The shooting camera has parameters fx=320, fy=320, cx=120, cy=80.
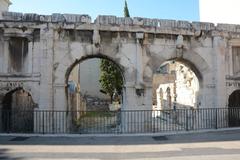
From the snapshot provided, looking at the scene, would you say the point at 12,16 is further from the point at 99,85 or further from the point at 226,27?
the point at 99,85

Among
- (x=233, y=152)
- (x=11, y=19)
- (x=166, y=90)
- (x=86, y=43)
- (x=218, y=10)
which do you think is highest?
(x=218, y=10)

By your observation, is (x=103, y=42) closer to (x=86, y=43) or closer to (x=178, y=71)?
(x=86, y=43)

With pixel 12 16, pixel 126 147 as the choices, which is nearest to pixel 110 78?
pixel 12 16

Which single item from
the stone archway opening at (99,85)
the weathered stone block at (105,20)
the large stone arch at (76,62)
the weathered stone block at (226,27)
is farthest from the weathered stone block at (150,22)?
the stone archway opening at (99,85)

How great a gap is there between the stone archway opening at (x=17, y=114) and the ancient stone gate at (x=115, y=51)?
2.62 feet

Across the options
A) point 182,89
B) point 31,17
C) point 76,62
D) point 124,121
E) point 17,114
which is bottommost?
point 124,121

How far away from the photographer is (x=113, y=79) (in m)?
35.9

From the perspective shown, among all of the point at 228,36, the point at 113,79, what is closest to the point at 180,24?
the point at 228,36

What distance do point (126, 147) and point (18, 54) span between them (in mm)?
7300

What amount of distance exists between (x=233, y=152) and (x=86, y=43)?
8153mm

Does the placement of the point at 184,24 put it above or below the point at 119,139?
above

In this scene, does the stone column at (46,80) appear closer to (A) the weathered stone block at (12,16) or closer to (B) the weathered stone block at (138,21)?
(A) the weathered stone block at (12,16)

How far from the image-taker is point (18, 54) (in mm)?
14164

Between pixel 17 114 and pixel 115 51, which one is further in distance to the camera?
pixel 17 114
